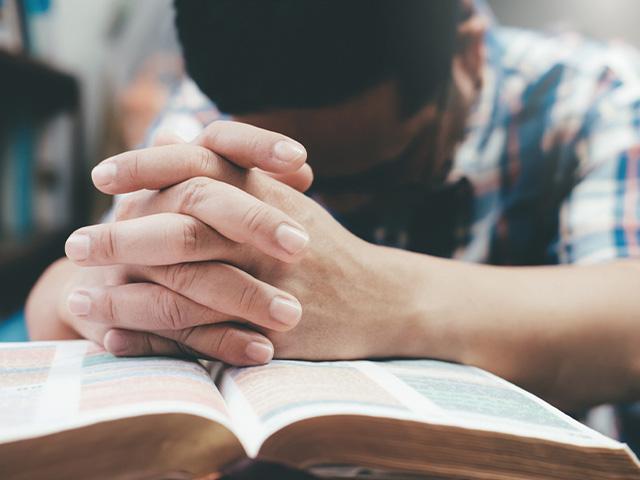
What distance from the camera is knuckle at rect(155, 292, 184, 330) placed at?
39 cm

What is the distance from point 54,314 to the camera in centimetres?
55

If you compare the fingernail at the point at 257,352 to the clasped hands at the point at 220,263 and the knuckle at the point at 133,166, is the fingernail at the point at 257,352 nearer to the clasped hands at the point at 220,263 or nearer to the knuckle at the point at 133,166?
the clasped hands at the point at 220,263

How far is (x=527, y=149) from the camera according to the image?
79 cm

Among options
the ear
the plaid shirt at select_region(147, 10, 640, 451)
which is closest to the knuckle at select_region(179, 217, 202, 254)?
the plaid shirt at select_region(147, 10, 640, 451)

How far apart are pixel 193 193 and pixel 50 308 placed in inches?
10.9

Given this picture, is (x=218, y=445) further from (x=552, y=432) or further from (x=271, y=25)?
(x=271, y=25)

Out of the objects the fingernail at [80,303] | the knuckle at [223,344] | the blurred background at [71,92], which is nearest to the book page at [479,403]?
the knuckle at [223,344]

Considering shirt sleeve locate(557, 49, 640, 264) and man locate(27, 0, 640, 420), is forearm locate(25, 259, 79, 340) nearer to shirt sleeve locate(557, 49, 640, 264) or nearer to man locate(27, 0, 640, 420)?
man locate(27, 0, 640, 420)

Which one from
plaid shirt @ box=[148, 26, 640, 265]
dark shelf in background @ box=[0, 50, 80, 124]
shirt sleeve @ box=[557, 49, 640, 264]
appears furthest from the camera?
dark shelf in background @ box=[0, 50, 80, 124]

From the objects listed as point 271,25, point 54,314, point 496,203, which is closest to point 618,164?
point 496,203

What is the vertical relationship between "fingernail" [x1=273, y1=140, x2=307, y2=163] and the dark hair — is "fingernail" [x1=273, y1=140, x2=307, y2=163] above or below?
below

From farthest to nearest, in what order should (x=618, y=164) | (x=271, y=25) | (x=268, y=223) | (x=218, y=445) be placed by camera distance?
1. (x=618, y=164)
2. (x=271, y=25)
3. (x=268, y=223)
4. (x=218, y=445)

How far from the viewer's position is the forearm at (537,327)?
0.45 meters

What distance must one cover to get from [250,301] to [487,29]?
0.70m
